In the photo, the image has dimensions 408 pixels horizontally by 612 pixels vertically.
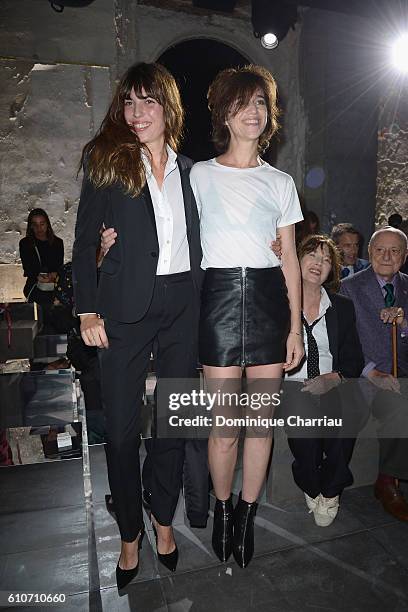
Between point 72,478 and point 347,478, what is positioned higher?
point 347,478

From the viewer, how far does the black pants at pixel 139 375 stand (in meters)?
1.79

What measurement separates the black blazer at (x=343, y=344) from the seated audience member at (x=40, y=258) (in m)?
4.27

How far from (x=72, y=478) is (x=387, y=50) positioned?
26.0 feet

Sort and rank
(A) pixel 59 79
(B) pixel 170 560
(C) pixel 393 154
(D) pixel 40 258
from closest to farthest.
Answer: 1. (B) pixel 170 560
2. (D) pixel 40 258
3. (A) pixel 59 79
4. (C) pixel 393 154

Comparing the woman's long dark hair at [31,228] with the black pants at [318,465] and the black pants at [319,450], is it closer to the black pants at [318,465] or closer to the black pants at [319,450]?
the black pants at [319,450]

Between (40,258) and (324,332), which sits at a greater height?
(40,258)

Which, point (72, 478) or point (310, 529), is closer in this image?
point (310, 529)

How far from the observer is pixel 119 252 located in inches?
68.7

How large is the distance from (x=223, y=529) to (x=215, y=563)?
15 centimetres

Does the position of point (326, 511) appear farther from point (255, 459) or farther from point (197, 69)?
point (197, 69)

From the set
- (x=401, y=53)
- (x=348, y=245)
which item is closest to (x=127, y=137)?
(x=348, y=245)

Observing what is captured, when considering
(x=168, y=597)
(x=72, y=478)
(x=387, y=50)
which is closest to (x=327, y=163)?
(x=387, y=50)

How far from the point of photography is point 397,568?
1.94 meters

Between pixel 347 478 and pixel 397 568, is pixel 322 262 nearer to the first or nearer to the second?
pixel 347 478
